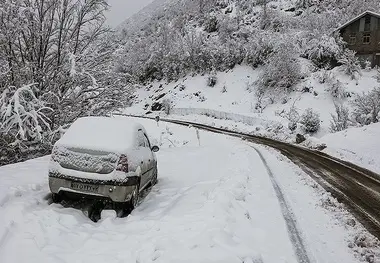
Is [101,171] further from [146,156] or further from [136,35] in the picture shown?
[136,35]

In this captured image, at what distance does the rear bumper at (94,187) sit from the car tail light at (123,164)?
0.20 m

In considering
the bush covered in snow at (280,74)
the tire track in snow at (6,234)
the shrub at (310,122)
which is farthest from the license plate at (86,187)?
the bush covered in snow at (280,74)

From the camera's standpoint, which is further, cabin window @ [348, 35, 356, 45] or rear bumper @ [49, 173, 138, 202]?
cabin window @ [348, 35, 356, 45]

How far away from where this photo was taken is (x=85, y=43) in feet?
43.7

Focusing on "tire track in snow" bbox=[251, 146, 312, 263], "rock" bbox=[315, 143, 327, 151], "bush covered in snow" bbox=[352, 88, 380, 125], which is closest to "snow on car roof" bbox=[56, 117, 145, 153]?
"tire track in snow" bbox=[251, 146, 312, 263]

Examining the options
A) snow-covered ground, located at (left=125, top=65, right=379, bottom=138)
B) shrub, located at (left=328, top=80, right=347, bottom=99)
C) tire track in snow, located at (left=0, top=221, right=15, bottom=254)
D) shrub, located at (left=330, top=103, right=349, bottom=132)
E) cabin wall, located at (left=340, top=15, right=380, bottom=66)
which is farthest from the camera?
cabin wall, located at (left=340, top=15, right=380, bottom=66)

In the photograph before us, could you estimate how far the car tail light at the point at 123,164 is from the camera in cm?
664

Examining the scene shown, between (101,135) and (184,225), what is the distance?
8.00ft

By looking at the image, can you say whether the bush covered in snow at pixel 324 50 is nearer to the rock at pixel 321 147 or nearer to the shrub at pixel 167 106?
the shrub at pixel 167 106

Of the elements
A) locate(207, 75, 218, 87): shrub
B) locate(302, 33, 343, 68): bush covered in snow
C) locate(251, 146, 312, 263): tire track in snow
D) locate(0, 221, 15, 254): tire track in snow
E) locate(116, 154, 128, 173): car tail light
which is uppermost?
locate(302, 33, 343, 68): bush covered in snow

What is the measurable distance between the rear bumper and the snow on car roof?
1.90 feet

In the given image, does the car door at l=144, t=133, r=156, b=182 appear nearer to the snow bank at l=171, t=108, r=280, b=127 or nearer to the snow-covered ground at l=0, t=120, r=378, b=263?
the snow-covered ground at l=0, t=120, r=378, b=263

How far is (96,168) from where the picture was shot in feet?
21.7

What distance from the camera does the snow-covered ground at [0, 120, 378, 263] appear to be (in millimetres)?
4949
